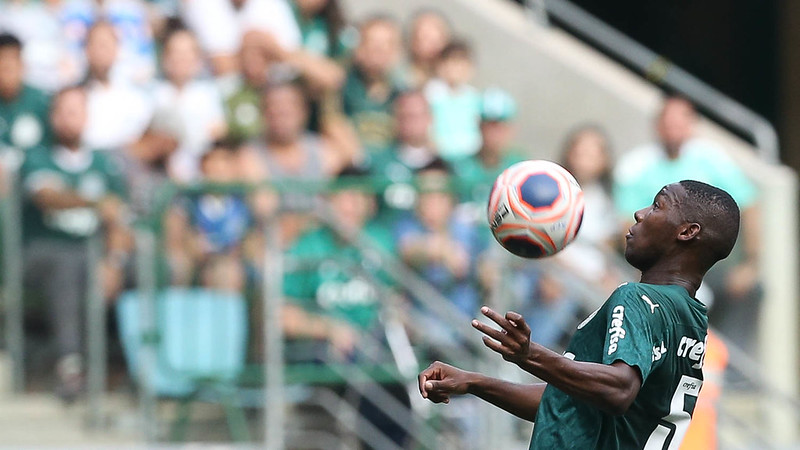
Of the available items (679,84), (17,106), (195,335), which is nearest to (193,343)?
(195,335)

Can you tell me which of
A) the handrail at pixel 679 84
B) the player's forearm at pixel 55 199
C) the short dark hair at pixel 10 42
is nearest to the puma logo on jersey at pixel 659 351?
the player's forearm at pixel 55 199

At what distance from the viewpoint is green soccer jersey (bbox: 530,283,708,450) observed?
13.9 ft

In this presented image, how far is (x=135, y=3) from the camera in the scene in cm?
989

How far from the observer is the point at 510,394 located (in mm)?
4531

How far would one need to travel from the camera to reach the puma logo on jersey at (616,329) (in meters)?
4.16

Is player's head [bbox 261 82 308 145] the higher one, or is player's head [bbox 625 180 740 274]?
player's head [bbox 261 82 308 145]

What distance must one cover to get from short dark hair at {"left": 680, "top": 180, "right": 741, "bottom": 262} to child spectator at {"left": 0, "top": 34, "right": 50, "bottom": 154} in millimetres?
5296

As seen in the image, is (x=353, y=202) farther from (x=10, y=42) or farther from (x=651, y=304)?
(x=651, y=304)

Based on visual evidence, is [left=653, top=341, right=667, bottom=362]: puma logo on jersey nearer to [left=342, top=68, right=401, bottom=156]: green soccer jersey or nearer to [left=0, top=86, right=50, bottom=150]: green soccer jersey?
[left=0, top=86, right=50, bottom=150]: green soccer jersey

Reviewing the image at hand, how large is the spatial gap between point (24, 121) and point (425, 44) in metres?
3.24

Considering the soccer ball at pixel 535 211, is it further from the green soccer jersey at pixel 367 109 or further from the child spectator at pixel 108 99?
the green soccer jersey at pixel 367 109

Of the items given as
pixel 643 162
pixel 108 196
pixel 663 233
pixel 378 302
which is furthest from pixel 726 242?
pixel 643 162

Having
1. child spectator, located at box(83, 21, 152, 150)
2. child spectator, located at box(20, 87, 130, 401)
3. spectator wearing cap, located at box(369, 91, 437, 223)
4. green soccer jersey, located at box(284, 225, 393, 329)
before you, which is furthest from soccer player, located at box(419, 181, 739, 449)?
child spectator, located at box(83, 21, 152, 150)

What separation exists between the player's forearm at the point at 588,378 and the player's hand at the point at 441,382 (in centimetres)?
25
